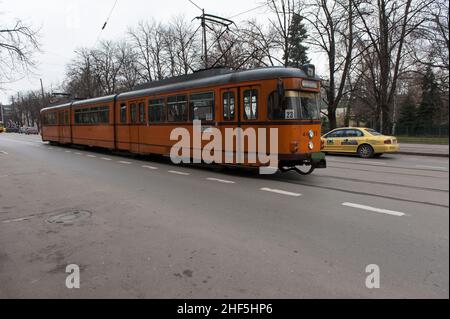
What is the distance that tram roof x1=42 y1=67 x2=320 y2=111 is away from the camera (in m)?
9.75

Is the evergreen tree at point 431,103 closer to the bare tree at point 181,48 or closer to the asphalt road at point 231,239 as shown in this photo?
the asphalt road at point 231,239

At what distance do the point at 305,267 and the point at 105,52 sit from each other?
52543mm

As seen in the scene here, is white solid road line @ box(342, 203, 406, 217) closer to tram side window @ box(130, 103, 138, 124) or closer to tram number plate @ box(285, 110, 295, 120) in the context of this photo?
tram number plate @ box(285, 110, 295, 120)

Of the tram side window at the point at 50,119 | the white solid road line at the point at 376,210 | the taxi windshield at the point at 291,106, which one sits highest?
the tram side window at the point at 50,119

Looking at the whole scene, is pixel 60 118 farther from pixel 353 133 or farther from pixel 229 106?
pixel 353 133

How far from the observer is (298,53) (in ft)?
122

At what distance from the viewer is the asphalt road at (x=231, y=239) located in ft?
12.0

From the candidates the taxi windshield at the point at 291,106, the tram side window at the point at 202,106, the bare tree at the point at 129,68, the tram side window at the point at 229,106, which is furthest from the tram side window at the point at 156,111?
the bare tree at the point at 129,68

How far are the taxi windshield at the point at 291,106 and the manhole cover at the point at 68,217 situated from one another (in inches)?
215

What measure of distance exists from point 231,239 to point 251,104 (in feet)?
19.0

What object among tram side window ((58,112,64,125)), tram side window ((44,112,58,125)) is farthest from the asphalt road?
tram side window ((44,112,58,125))

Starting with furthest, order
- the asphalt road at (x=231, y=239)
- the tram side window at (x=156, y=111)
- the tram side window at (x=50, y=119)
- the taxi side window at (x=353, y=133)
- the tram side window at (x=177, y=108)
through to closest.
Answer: the tram side window at (x=50, y=119) → the taxi side window at (x=353, y=133) → the tram side window at (x=156, y=111) → the tram side window at (x=177, y=108) → the asphalt road at (x=231, y=239)

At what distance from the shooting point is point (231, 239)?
5.12 m

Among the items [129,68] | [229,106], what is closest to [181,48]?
[129,68]
